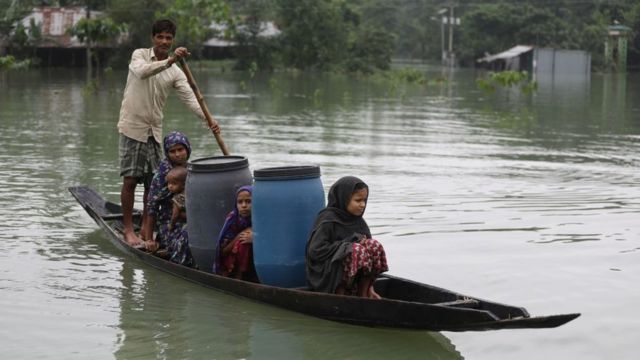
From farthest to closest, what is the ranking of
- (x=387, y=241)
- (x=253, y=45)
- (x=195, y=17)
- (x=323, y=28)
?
1. (x=323, y=28)
2. (x=253, y=45)
3. (x=195, y=17)
4. (x=387, y=241)

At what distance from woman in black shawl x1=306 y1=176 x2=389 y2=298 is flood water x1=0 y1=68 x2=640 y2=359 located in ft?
1.04

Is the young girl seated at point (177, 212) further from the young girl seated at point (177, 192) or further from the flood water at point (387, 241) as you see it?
the flood water at point (387, 241)

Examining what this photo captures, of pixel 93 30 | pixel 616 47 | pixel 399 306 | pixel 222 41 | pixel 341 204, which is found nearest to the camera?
pixel 399 306

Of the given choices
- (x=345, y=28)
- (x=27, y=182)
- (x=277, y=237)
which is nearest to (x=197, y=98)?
(x=277, y=237)

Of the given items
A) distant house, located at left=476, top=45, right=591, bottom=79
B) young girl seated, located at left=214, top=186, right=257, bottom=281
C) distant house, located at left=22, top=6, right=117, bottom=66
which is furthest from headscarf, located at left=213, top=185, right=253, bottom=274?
distant house, located at left=476, top=45, right=591, bottom=79

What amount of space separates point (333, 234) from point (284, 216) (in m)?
0.48

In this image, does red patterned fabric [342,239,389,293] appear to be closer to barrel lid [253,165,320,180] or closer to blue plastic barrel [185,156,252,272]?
barrel lid [253,165,320,180]

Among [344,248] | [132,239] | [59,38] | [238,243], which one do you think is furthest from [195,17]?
[344,248]

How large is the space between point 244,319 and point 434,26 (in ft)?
300

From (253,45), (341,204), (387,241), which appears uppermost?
(253,45)

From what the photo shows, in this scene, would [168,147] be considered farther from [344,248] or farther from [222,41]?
[222,41]

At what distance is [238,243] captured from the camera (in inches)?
266

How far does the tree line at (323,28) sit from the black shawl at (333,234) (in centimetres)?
4330

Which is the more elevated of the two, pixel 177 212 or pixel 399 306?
pixel 177 212
